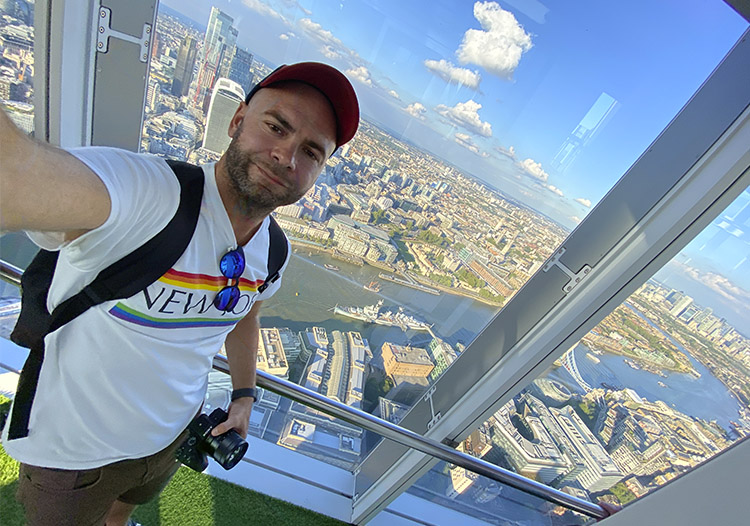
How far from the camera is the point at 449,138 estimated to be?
4.45 ft

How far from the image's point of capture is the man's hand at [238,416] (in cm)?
99

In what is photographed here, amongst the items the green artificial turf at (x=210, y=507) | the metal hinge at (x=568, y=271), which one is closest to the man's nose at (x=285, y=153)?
the metal hinge at (x=568, y=271)

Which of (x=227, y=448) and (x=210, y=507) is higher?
(x=227, y=448)

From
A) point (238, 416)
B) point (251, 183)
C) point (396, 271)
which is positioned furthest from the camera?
point (396, 271)

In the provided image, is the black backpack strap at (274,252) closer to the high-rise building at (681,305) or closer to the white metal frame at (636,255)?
the white metal frame at (636,255)

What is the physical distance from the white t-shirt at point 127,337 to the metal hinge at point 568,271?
1.13 metres

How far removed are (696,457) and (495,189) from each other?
1.41m

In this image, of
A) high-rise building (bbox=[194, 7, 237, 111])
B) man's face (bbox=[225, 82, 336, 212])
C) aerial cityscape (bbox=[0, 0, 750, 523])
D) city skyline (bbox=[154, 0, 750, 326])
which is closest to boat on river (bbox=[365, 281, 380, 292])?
aerial cityscape (bbox=[0, 0, 750, 523])

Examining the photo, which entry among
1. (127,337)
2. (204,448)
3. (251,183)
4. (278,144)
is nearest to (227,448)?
(204,448)

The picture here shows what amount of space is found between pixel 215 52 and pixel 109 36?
35 cm

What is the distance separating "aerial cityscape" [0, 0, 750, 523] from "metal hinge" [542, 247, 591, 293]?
65 mm

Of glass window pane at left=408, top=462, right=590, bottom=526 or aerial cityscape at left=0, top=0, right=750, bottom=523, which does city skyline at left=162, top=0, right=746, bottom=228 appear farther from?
glass window pane at left=408, top=462, right=590, bottom=526

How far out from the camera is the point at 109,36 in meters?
1.09

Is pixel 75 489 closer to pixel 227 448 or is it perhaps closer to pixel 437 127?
pixel 227 448
